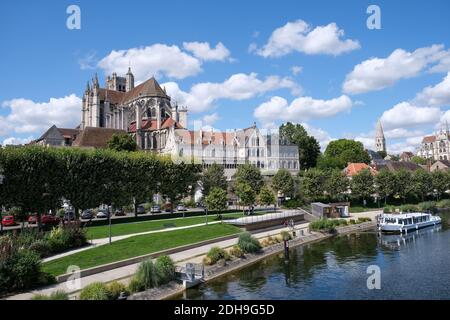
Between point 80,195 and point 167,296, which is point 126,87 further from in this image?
point 167,296

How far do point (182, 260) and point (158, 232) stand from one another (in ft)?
34.0

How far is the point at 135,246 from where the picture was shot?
121 ft

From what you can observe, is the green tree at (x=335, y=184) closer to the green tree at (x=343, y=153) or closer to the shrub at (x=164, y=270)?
the green tree at (x=343, y=153)

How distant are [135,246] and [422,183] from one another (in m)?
82.6

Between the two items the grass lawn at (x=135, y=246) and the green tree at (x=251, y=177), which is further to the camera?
the green tree at (x=251, y=177)

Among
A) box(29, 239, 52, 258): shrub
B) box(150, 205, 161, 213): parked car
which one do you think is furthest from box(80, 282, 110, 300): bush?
box(150, 205, 161, 213): parked car

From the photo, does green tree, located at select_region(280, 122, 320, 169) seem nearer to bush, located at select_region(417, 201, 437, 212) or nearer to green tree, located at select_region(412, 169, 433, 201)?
green tree, located at select_region(412, 169, 433, 201)

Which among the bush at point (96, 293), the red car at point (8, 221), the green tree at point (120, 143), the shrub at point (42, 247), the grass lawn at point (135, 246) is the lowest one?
the bush at point (96, 293)

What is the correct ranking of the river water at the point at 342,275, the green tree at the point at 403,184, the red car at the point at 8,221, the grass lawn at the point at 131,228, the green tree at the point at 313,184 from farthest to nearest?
the green tree at the point at 403,184
the green tree at the point at 313,184
the red car at the point at 8,221
the grass lawn at the point at 131,228
the river water at the point at 342,275

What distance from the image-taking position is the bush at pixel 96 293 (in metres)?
22.8

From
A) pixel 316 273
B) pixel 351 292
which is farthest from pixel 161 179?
pixel 351 292

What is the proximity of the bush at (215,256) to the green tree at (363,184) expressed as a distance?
59.4 meters

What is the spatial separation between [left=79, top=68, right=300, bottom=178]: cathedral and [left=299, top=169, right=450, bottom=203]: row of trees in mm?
17209

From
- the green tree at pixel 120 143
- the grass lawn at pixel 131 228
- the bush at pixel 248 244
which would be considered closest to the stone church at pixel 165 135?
the green tree at pixel 120 143
